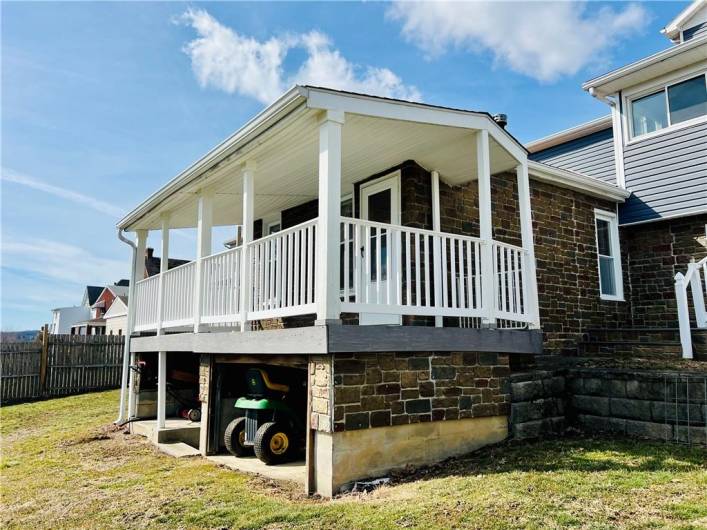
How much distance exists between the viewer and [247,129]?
6117 mm

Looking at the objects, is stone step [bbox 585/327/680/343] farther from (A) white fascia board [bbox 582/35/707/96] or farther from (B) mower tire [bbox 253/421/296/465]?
(B) mower tire [bbox 253/421/296/465]

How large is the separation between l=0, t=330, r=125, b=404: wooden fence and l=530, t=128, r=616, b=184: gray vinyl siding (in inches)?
551

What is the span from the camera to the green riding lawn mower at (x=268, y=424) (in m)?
6.49

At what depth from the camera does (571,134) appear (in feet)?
42.5

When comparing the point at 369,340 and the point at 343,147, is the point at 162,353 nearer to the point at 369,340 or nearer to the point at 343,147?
the point at 343,147

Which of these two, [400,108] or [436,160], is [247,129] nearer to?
[400,108]

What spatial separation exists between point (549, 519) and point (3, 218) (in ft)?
39.3

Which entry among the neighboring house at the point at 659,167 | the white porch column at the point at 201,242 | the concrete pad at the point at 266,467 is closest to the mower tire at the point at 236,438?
the concrete pad at the point at 266,467

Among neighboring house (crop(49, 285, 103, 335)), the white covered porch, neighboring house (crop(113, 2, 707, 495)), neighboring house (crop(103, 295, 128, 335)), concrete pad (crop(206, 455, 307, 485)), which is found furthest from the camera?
neighboring house (crop(49, 285, 103, 335))

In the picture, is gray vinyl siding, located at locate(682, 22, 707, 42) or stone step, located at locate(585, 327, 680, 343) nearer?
stone step, located at locate(585, 327, 680, 343)

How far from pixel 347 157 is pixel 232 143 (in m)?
1.74

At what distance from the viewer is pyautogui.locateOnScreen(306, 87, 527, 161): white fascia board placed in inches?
205

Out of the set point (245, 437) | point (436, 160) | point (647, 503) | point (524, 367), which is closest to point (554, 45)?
point (436, 160)

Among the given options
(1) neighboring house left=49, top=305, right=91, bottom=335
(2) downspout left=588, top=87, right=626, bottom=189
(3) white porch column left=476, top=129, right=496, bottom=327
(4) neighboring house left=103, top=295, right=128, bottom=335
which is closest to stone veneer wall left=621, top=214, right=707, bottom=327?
(2) downspout left=588, top=87, right=626, bottom=189
